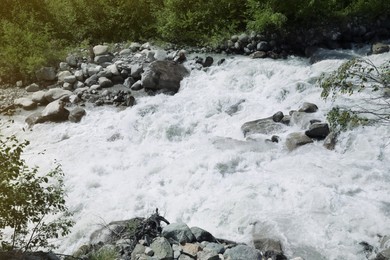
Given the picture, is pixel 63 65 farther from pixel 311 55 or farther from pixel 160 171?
pixel 311 55

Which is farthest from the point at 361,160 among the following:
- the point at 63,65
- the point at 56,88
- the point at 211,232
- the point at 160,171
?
the point at 63,65

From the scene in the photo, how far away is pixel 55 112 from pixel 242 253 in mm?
7721

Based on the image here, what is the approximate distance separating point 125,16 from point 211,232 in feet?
38.6

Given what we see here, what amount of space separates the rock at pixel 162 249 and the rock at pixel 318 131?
16.6 feet

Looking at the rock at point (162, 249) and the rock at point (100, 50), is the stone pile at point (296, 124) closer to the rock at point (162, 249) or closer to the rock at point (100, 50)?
the rock at point (162, 249)

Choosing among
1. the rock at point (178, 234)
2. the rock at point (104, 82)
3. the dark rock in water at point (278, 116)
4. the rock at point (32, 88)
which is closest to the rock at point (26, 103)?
the rock at point (32, 88)

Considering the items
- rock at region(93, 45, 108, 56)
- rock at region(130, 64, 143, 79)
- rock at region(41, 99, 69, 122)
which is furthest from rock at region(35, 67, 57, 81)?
rock at region(130, 64, 143, 79)

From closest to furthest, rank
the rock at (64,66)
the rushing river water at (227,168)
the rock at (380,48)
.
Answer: the rushing river water at (227,168) → the rock at (380,48) → the rock at (64,66)

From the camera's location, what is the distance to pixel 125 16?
16.8m

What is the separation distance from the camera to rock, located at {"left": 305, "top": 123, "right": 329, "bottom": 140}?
10.0m

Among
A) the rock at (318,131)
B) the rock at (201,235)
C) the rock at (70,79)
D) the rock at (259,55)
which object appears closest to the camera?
the rock at (201,235)

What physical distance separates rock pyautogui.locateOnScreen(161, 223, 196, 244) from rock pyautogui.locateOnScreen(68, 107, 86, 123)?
6159mm

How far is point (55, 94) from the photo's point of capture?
13.2 metres

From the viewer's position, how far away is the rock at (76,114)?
1207cm
